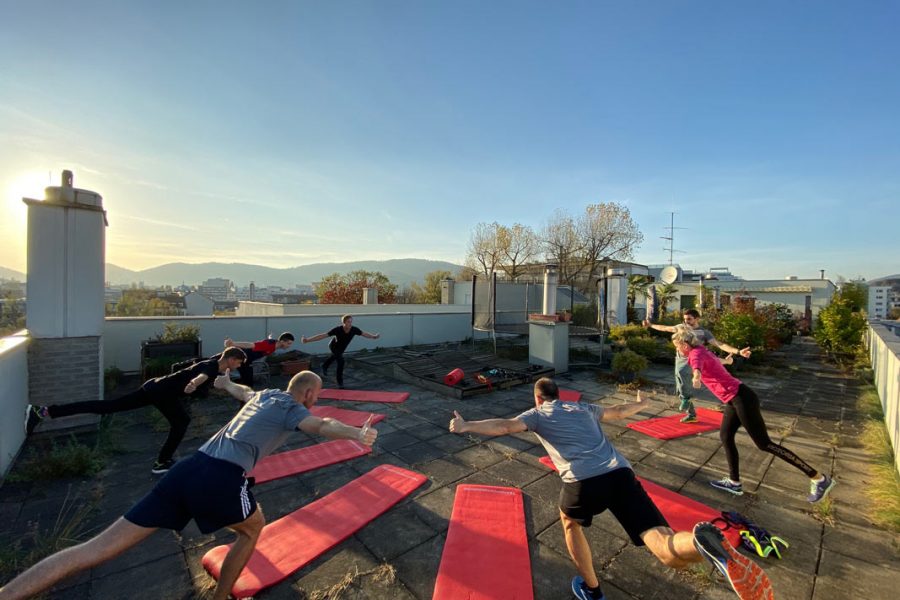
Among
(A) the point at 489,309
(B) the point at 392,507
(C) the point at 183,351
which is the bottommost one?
(B) the point at 392,507

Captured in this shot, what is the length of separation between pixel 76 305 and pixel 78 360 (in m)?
0.85

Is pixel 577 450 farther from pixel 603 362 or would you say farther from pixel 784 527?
pixel 603 362

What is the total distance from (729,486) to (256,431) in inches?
185

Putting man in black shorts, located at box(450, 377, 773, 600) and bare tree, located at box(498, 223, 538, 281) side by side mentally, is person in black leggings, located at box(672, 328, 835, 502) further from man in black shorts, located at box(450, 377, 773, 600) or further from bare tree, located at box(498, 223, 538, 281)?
bare tree, located at box(498, 223, 538, 281)

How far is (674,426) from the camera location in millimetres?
6066

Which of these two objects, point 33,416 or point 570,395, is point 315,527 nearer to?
point 33,416

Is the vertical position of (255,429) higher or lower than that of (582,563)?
higher

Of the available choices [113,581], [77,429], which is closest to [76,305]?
[77,429]

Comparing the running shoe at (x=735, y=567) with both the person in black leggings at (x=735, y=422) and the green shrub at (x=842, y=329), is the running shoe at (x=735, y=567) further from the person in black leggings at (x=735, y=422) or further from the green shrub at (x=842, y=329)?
the green shrub at (x=842, y=329)

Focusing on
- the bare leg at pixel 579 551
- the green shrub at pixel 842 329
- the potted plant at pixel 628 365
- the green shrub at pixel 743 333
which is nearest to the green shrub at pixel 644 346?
the potted plant at pixel 628 365

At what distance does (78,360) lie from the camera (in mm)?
5848

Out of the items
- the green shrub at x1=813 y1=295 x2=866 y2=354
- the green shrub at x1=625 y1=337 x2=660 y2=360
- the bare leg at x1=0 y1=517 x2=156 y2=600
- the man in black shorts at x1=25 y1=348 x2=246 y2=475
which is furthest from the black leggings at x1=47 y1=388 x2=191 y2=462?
the green shrub at x1=813 y1=295 x2=866 y2=354

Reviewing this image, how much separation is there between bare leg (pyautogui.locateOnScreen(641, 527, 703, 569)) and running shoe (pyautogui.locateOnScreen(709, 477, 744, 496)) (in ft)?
8.27

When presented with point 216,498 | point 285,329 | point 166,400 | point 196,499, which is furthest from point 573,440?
point 285,329
